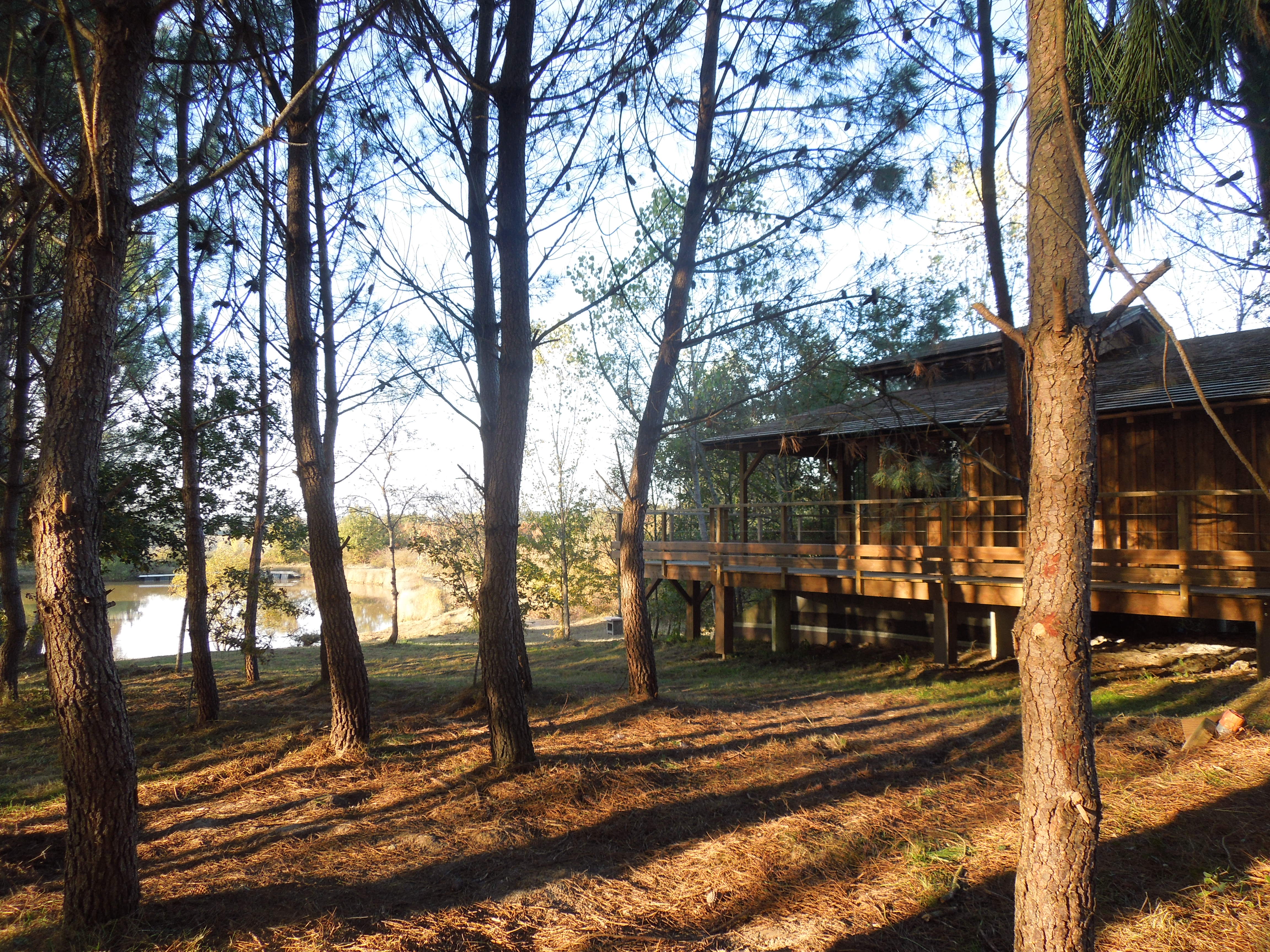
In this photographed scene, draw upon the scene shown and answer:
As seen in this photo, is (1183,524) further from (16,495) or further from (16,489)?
(16,495)

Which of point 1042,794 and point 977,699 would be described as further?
point 977,699

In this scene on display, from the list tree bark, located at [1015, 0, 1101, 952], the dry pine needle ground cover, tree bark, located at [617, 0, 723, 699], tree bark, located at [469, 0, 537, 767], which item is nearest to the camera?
tree bark, located at [1015, 0, 1101, 952]

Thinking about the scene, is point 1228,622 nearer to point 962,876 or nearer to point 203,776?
point 962,876

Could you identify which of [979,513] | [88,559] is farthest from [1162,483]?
[88,559]

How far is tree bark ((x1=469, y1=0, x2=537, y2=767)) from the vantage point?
600 centimetres

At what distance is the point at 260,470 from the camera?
1142 cm

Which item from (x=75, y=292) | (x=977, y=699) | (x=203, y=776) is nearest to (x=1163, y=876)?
(x=977, y=699)

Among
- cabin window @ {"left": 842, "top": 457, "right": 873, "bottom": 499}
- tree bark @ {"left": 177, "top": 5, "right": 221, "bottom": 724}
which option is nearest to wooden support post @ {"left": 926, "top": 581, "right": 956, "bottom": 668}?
cabin window @ {"left": 842, "top": 457, "right": 873, "bottom": 499}

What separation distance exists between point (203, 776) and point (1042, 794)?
21.4ft

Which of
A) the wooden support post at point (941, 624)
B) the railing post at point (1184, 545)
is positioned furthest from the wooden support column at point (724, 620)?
the railing post at point (1184, 545)

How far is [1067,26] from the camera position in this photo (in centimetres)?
310

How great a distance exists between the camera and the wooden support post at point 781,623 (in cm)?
1288

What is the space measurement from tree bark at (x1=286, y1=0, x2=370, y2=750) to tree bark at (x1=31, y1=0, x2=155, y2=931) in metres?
2.95

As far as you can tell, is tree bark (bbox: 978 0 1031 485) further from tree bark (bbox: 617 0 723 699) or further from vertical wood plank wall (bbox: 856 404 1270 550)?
tree bark (bbox: 617 0 723 699)
